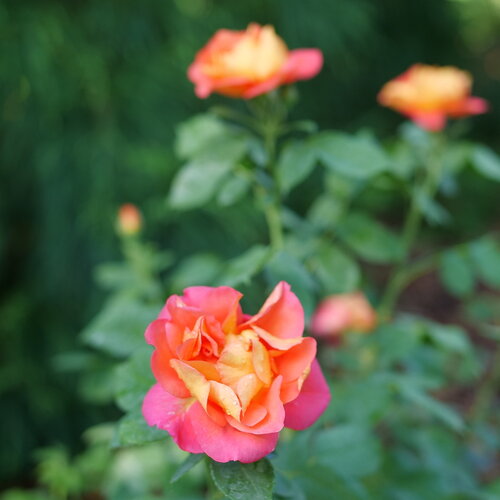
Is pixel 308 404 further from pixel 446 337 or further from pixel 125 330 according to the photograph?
pixel 446 337

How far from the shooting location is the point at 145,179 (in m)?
2.13

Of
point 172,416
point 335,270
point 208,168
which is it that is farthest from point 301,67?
point 172,416

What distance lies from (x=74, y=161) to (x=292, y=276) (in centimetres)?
163

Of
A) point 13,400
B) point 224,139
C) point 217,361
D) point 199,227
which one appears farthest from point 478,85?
point 217,361

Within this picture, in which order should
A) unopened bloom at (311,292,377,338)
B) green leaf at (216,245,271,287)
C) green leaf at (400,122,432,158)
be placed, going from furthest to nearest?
unopened bloom at (311,292,377,338) → green leaf at (400,122,432,158) → green leaf at (216,245,271,287)

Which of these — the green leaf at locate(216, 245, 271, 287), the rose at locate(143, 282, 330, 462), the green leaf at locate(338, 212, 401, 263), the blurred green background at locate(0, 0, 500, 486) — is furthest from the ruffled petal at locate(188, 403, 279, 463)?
the blurred green background at locate(0, 0, 500, 486)

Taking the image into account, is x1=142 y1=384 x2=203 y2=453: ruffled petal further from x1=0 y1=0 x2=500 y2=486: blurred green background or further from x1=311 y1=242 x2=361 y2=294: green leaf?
x1=0 y1=0 x2=500 y2=486: blurred green background

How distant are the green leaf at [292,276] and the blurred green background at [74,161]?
4.42 feet

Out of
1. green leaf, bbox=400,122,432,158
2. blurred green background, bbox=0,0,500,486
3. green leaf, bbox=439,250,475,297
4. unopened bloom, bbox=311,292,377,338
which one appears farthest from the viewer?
blurred green background, bbox=0,0,500,486

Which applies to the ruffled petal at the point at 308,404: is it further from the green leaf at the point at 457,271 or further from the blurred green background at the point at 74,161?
the blurred green background at the point at 74,161

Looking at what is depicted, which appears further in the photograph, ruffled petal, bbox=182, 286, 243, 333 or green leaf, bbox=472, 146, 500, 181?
green leaf, bbox=472, 146, 500, 181

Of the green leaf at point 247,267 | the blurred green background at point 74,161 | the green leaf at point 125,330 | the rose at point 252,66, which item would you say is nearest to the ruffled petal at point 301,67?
the rose at point 252,66

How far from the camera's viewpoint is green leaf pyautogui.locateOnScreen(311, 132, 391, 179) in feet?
2.60

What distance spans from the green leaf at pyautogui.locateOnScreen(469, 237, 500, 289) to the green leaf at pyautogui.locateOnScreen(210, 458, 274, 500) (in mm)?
633
